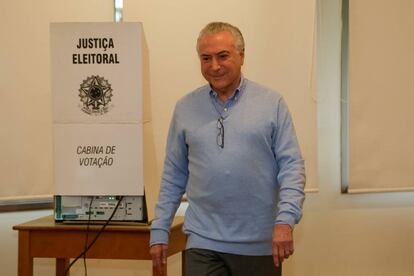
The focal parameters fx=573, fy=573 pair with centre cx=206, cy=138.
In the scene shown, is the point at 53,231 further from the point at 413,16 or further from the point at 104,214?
the point at 413,16

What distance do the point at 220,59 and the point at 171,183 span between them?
1.51ft

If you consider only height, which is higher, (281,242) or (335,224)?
(281,242)

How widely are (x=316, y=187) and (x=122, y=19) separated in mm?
1259

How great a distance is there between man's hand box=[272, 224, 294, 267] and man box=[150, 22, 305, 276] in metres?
0.05

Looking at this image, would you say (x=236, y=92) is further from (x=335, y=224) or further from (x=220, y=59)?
(x=335, y=224)

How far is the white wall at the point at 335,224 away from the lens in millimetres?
2873

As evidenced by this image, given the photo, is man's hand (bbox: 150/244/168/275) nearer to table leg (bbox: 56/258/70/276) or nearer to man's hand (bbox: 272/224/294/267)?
man's hand (bbox: 272/224/294/267)

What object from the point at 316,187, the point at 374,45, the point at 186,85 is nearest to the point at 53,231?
the point at 186,85

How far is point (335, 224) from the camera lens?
2939 mm

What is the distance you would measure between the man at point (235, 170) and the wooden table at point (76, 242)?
283mm

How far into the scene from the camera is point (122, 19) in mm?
2777

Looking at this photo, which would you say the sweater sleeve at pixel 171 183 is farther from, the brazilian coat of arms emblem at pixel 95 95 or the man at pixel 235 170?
the brazilian coat of arms emblem at pixel 95 95

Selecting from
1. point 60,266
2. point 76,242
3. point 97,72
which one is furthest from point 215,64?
point 60,266

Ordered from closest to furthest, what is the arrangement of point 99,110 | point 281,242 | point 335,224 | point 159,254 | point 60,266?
point 281,242, point 159,254, point 99,110, point 60,266, point 335,224
